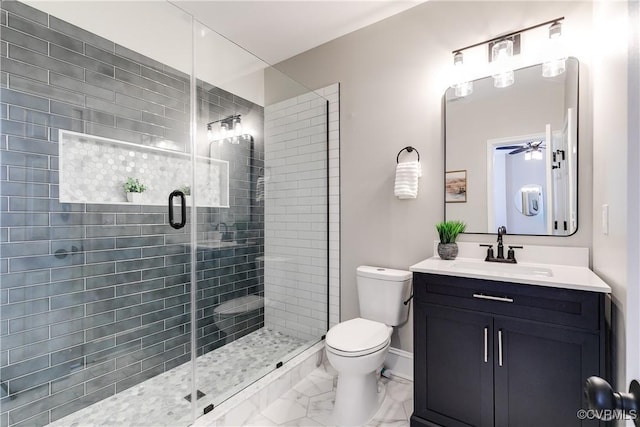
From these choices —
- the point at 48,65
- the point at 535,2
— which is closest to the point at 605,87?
Result: the point at 535,2

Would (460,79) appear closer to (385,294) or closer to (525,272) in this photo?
(525,272)

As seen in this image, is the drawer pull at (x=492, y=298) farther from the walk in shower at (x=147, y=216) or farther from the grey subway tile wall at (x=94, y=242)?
the grey subway tile wall at (x=94, y=242)

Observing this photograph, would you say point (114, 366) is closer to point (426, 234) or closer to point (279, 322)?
point (279, 322)

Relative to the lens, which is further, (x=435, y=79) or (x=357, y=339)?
(x=435, y=79)

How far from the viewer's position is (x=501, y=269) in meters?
1.59

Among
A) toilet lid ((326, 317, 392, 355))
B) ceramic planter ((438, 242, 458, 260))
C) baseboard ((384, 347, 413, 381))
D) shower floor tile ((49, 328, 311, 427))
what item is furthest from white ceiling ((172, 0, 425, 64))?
baseboard ((384, 347, 413, 381))

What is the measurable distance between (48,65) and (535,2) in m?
2.78

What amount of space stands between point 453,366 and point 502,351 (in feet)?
0.83

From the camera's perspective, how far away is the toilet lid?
168 cm

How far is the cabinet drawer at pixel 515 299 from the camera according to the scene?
1230mm

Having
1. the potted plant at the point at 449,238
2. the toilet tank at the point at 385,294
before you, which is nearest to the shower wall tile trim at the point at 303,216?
the toilet tank at the point at 385,294

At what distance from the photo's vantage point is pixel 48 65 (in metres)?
1.65

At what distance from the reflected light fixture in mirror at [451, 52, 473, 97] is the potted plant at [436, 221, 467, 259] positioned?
0.86 m

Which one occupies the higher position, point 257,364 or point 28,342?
point 28,342
